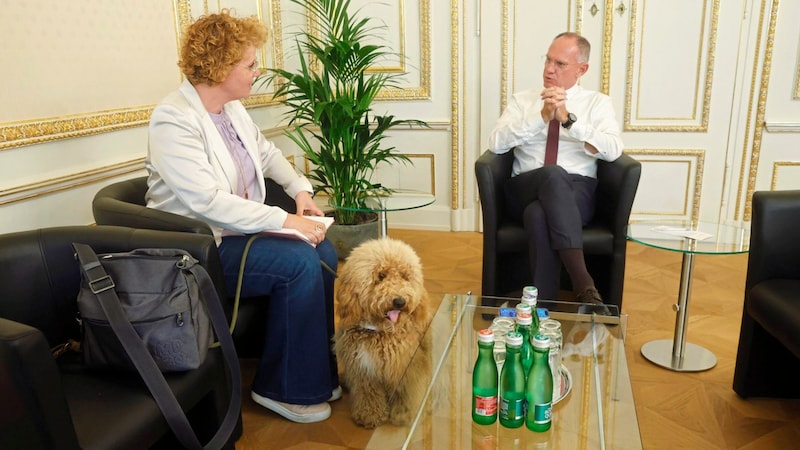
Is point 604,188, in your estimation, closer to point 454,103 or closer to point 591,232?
point 591,232

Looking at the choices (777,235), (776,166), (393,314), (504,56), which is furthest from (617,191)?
(776,166)

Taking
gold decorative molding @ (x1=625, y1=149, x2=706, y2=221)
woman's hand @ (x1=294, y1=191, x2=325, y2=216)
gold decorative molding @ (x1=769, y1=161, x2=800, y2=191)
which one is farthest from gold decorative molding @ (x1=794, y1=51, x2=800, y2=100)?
woman's hand @ (x1=294, y1=191, x2=325, y2=216)

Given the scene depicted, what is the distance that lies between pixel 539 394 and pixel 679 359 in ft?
3.78

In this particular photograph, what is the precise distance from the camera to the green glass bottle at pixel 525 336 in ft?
4.50

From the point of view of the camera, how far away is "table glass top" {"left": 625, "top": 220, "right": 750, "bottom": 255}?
198 centimetres

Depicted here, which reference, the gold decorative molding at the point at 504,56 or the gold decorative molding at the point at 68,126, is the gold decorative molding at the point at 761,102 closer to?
the gold decorative molding at the point at 504,56

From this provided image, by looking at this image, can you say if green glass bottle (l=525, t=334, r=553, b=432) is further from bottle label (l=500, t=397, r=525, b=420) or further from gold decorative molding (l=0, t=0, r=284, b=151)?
gold decorative molding (l=0, t=0, r=284, b=151)

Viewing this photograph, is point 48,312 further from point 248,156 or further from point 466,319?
point 466,319

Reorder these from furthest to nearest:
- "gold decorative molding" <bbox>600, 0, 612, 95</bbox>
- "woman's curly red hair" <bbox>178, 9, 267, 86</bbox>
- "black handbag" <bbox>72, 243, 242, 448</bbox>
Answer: "gold decorative molding" <bbox>600, 0, 612, 95</bbox>, "woman's curly red hair" <bbox>178, 9, 267, 86</bbox>, "black handbag" <bbox>72, 243, 242, 448</bbox>

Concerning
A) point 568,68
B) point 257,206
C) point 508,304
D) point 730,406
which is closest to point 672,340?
point 730,406

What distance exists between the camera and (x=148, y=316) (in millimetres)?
1294

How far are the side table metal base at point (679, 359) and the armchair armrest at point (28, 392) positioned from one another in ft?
6.50

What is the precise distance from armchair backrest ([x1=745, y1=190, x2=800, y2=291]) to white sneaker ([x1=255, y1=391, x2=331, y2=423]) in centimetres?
147

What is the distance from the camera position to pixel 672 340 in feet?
7.82
